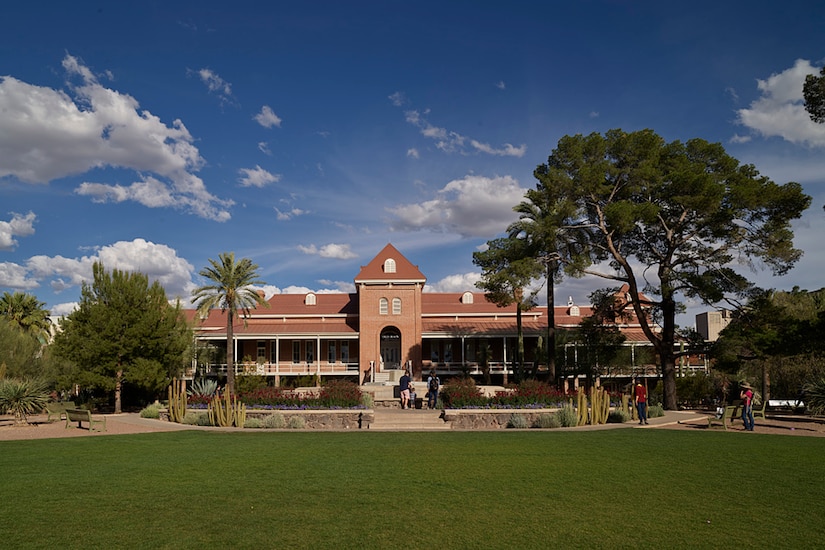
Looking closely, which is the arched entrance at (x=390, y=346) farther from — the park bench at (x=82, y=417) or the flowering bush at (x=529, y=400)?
the park bench at (x=82, y=417)

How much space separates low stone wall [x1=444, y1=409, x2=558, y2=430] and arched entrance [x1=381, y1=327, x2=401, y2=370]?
2368 centimetres

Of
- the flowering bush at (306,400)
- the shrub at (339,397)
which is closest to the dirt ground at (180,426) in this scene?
the flowering bush at (306,400)

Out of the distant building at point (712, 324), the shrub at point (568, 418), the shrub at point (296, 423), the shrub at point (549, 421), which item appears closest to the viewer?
the shrub at point (549, 421)

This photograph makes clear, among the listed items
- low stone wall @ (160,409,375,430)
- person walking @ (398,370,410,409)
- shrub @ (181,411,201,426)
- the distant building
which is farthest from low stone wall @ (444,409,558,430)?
the distant building

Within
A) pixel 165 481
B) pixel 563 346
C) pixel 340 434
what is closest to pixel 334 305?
pixel 563 346

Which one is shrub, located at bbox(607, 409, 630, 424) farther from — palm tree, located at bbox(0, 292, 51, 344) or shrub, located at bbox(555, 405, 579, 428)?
palm tree, located at bbox(0, 292, 51, 344)

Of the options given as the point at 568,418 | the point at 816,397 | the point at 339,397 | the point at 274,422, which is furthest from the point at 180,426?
the point at 816,397

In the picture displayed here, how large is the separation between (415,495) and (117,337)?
914 inches

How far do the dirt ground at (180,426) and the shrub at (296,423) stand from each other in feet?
9.48

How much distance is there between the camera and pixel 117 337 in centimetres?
2800

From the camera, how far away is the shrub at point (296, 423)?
69.5ft

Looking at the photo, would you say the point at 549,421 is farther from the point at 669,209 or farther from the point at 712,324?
the point at 712,324

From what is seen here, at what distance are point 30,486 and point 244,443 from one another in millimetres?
6373

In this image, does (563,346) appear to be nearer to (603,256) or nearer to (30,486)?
(603,256)
